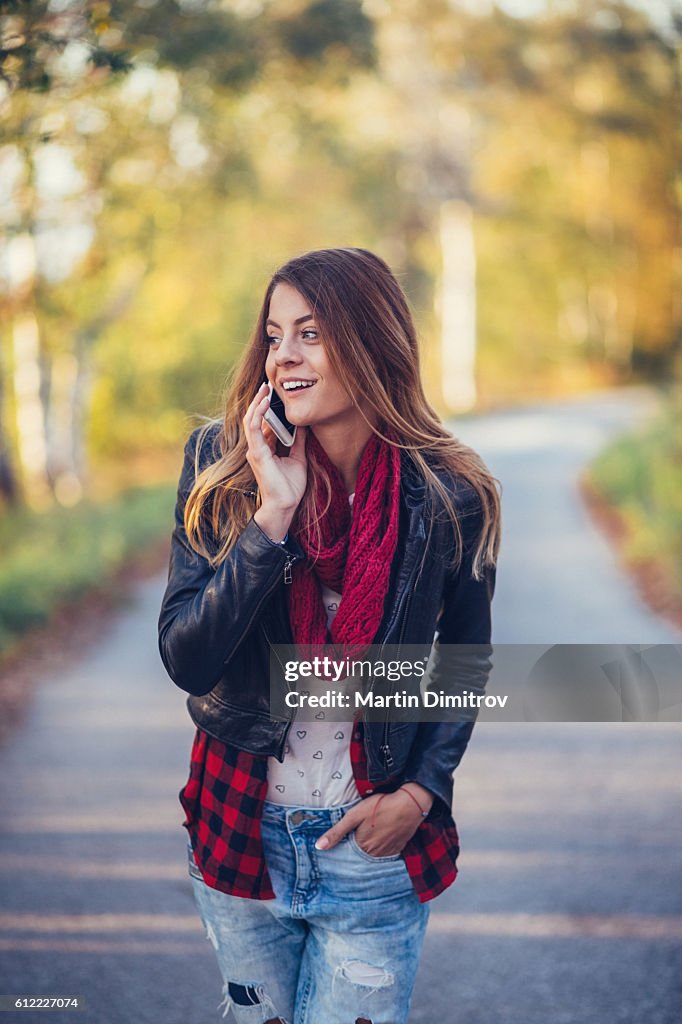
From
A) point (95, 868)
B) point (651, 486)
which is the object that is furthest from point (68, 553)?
point (651, 486)

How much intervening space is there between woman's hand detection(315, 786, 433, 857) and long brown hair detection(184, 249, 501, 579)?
470mm

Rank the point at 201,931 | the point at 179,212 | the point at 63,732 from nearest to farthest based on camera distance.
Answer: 1. the point at 201,931
2. the point at 63,732
3. the point at 179,212

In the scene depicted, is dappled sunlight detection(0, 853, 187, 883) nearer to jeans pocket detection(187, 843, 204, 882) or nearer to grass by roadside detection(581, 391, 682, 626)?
jeans pocket detection(187, 843, 204, 882)

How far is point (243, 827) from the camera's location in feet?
6.39

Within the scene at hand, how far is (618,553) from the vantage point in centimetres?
1012

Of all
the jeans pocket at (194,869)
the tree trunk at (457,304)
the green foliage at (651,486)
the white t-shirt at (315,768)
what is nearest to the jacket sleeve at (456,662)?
the white t-shirt at (315,768)

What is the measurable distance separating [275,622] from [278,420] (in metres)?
0.37

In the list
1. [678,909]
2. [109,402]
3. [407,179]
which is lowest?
[678,909]

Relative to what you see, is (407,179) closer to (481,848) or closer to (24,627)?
(24,627)

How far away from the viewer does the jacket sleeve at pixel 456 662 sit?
2029 millimetres

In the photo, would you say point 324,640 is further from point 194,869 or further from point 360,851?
point 194,869

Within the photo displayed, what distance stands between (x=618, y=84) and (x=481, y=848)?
41.8ft

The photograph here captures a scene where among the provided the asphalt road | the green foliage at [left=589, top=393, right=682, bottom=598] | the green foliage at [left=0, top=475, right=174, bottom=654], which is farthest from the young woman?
the green foliage at [left=589, top=393, right=682, bottom=598]

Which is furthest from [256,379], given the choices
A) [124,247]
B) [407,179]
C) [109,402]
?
[407,179]
